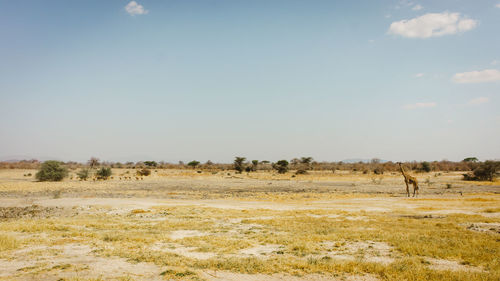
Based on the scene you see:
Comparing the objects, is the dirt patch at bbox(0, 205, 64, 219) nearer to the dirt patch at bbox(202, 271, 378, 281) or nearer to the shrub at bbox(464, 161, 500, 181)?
the dirt patch at bbox(202, 271, 378, 281)

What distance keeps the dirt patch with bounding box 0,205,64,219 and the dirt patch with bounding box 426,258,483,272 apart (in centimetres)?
2317

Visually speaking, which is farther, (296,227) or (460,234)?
(296,227)

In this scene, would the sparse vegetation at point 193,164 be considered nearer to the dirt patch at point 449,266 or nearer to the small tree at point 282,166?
Result: the small tree at point 282,166

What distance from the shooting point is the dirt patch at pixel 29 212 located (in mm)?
20844

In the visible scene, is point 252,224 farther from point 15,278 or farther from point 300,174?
A: point 300,174

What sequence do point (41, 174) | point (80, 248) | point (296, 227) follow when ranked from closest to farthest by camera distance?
1. point (80, 248)
2. point (296, 227)
3. point (41, 174)

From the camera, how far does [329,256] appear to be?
11125 mm

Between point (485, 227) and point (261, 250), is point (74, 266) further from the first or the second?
point (485, 227)

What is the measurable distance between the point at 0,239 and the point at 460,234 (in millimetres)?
20489

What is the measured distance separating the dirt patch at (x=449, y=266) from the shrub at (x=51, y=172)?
2404 inches

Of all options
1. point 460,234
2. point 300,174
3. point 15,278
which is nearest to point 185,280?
point 15,278

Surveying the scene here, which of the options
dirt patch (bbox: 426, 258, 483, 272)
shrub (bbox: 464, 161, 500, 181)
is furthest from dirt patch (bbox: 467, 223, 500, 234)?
shrub (bbox: 464, 161, 500, 181)

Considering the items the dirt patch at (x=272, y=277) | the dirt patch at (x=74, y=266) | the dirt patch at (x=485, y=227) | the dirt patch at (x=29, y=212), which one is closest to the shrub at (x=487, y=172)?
the dirt patch at (x=485, y=227)

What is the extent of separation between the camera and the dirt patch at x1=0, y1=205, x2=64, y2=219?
20844 mm
